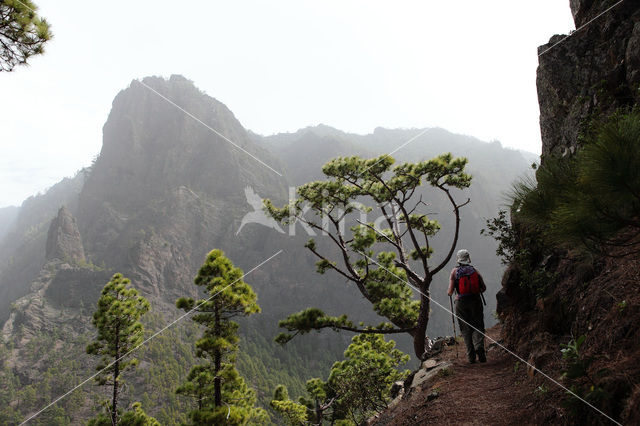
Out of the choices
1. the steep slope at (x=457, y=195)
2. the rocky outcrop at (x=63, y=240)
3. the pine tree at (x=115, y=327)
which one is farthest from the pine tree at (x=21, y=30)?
the rocky outcrop at (x=63, y=240)

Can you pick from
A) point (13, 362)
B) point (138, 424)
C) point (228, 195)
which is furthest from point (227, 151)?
point (138, 424)

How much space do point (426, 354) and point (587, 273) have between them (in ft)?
18.6

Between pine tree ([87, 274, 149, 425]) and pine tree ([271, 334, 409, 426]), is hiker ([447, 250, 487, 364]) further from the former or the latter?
pine tree ([87, 274, 149, 425])

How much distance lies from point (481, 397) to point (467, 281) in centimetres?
207

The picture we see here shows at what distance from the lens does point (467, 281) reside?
6.38 metres

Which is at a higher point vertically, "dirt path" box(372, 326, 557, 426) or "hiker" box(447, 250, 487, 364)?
A: "hiker" box(447, 250, 487, 364)

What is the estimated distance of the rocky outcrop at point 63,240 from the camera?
136000 millimetres

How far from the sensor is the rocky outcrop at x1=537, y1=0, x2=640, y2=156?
6.00 meters

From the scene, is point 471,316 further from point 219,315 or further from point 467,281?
point 219,315

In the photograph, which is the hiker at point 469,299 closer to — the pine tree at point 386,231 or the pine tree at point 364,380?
the pine tree at point 386,231

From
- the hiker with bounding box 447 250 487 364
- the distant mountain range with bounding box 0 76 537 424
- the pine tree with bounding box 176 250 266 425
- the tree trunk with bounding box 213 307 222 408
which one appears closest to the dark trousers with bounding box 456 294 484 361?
the hiker with bounding box 447 250 487 364

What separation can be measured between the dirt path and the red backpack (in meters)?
1.21

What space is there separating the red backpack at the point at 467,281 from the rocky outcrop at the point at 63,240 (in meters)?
162

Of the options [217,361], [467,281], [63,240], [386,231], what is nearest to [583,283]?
[467,281]
